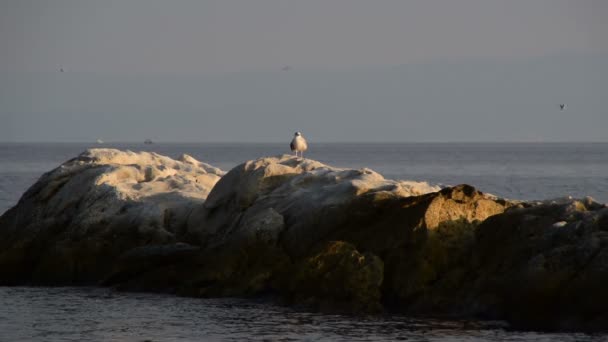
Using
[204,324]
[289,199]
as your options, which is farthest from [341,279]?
[289,199]

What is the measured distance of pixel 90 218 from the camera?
30891mm

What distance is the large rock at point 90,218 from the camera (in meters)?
30.0

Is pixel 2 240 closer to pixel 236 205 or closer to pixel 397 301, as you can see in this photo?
pixel 236 205

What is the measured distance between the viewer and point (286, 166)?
30.6m

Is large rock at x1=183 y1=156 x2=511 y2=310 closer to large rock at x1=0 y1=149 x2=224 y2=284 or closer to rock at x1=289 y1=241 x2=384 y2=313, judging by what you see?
rock at x1=289 y1=241 x2=384 y2=313

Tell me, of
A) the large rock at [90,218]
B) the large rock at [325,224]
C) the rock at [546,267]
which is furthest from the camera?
the large rock at [90,218]

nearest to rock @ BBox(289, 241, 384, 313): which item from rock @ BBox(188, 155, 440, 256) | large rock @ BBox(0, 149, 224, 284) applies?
rock @ BBox(188, 155, 440, 256)

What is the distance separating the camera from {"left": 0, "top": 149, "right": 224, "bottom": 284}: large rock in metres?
30.0

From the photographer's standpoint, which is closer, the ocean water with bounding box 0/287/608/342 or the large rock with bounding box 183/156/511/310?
the ocean water with bounding box 0/287/608/342

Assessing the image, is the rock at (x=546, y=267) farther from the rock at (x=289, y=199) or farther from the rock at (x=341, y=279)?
the rock at (x=289, y=199)

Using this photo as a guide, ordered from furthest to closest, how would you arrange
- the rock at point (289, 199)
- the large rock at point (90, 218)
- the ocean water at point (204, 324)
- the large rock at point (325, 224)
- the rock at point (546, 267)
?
the large rock at point (90, 218)
the rock at point (289, 199)
the large rock at point (325, 224)
the ocean water at point (204, 324)
the rock at point (546, 267)

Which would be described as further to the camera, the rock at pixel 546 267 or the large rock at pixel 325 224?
the large rock at pixel 325 224

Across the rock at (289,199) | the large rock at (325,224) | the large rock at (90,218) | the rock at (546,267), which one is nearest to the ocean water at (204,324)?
the rock at (546,267)

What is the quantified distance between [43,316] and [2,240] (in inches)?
319
